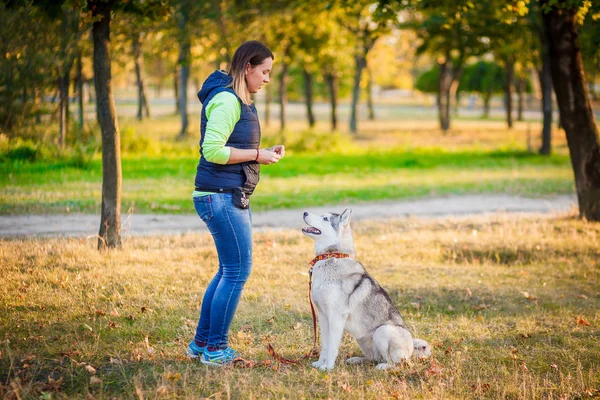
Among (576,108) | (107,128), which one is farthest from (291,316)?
(576,108)

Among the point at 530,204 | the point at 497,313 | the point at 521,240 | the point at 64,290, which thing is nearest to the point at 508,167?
Answer: the point at 530,204

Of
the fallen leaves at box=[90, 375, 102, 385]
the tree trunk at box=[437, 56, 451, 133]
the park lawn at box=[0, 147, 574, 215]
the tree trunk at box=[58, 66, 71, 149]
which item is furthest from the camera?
the tree trunk at box=[437, 56, 451, 133]

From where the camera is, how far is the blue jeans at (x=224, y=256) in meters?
5.30

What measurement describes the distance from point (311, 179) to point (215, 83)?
44.3 feet

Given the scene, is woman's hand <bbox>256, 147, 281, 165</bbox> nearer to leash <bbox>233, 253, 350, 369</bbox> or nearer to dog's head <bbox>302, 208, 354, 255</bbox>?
dog's head <bbox>302, 208, 354, 255</bbox>

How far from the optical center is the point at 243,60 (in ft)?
17.0

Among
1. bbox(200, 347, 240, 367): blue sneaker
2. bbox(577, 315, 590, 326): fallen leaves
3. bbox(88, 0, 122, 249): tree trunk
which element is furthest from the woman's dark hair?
bbox(577, 315, 590, 326): fallen leaves

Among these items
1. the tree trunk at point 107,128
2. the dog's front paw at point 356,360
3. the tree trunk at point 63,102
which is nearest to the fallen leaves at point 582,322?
the dog's front paw at point 356,360

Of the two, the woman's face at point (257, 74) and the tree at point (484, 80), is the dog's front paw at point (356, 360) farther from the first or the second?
the tree at point (484, 80)

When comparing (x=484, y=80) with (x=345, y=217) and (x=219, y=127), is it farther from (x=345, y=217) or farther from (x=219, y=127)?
(x=219, y=127)

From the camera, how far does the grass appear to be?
13688 mm

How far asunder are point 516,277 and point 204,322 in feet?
18.7

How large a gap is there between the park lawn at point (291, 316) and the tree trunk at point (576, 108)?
59.5 inches

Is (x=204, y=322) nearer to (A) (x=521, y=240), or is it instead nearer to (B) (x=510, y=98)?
(A) (x=521, y=240)
